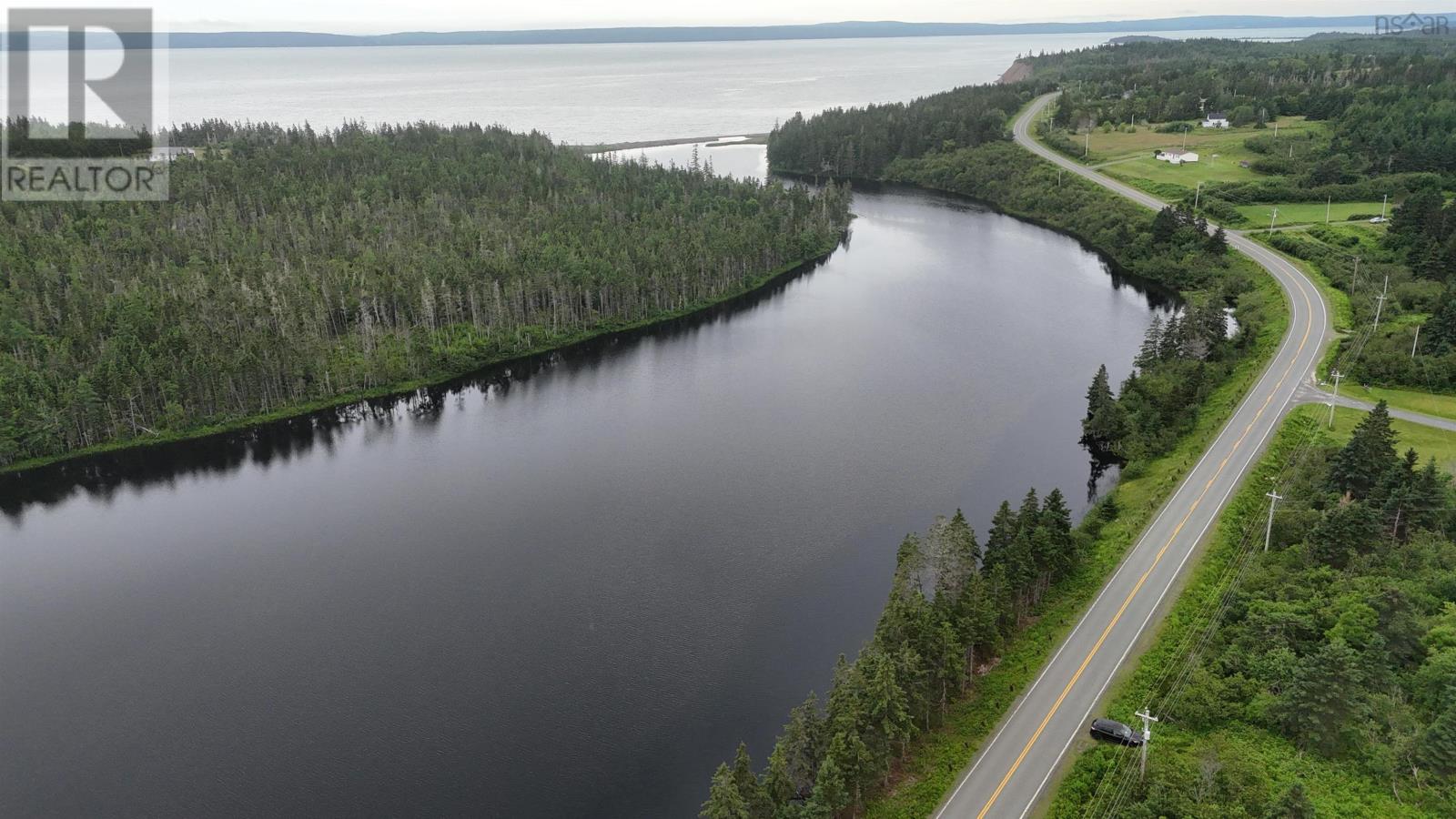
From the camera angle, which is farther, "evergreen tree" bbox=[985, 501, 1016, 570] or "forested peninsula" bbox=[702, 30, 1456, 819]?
"evergreen tree" bbox=[985, 501, 1016, 570]

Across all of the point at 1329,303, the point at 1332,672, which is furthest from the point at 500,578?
the point at 1329,303

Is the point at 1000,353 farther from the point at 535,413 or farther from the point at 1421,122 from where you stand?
the point at 1421,122

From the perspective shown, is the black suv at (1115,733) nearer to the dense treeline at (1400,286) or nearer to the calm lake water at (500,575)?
the calm lake water at (500,575)

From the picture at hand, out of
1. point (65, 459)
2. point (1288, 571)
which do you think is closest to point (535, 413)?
point (65, 459)

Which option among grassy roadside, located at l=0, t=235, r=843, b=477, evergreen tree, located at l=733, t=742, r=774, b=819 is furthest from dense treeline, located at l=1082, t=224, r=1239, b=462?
grassy roadside, located at l=0, t=235, r=843, b=477

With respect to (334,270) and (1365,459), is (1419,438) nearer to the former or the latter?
(1365,459)

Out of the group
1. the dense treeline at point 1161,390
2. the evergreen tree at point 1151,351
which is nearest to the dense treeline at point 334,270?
the evergreen tree at point 1151,351

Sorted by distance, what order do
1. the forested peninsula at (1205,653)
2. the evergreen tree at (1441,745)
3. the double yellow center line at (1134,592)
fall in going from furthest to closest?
1. the double yellow center line at (1134,592)
2. the forested peninsula at (1205,653)
3. the evergreen tree at (1441,745)

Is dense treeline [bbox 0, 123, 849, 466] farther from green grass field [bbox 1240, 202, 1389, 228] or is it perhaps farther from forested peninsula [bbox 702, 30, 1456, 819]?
green grass field [bbox 1240, 202, 1389, 228]
